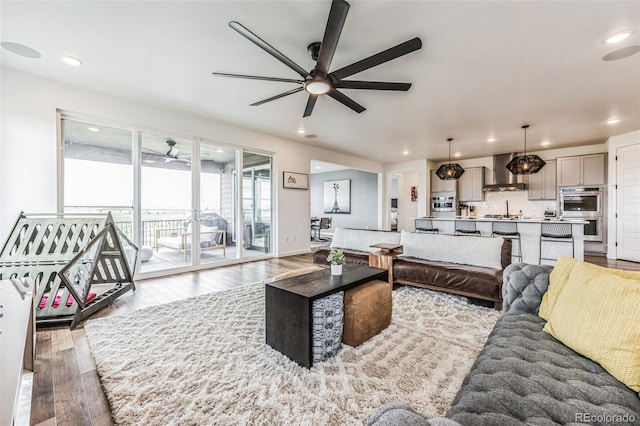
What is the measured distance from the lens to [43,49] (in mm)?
2680

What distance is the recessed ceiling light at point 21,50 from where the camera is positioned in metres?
2.61

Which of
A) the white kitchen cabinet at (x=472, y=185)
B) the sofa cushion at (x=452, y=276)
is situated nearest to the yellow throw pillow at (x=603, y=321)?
the sofa cushion at (x=452, y=276)

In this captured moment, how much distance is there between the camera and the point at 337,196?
35.2 ft

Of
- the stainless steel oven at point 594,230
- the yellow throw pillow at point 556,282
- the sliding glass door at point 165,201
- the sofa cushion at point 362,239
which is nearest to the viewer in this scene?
the yellow throw pillow at point 556,282

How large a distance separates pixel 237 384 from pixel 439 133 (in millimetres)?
5675

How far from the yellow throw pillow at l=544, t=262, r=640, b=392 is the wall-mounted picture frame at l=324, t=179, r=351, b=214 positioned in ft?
29.8

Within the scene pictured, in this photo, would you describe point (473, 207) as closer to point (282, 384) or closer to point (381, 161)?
point (381, 161)

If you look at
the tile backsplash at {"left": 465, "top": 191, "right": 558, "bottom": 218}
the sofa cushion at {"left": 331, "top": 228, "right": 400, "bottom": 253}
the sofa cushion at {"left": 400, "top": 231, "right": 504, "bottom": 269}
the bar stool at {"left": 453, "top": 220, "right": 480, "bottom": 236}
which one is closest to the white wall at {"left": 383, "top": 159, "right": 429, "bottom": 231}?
the tile backsplash at {"left": 465, "top": 191, "right": 558, "bottom": 218}

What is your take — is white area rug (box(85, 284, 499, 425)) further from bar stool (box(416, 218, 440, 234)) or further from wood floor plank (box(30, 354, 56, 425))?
bar stool (box(416, 218, 440, 234))

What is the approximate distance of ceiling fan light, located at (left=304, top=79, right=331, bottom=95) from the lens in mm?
2514

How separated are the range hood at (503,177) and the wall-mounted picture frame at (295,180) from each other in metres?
5.19

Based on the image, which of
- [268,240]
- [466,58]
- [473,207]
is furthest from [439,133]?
[268,240]

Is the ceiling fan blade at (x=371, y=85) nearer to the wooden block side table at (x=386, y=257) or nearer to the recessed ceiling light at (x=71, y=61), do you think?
the wooden block side table at (x=386, y=257)

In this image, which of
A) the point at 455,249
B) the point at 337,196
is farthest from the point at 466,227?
the point at 337,196
